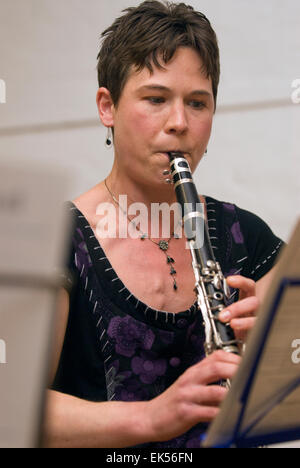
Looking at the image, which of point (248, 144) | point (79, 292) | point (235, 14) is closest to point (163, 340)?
point (79, 292)

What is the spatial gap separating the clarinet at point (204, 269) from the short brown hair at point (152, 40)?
7.5 inches

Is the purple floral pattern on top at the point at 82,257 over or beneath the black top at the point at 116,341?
over

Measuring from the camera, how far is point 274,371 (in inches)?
23.4

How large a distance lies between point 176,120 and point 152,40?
6.4 inches

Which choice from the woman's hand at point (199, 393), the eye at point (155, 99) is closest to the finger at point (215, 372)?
the woman's hand at point (199, 393)

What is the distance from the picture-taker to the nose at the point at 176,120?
1115 millimetres

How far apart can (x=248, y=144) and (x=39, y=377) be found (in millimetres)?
1697

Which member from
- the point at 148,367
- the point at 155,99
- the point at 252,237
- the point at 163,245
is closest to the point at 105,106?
the point at 155,99

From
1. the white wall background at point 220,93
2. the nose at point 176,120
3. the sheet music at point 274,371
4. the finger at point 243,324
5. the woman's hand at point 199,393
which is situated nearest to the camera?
the sheet music at point 274,371

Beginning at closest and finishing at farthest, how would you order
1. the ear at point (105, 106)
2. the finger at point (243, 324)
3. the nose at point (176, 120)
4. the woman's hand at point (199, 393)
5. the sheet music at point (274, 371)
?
1. the sheet music at point (274, 371)
2. the woman's hand at point (199, 393)
3. the finger at point (243, 324)
4. the nose at point (176, 120)
5. the ear at point (105, 106)

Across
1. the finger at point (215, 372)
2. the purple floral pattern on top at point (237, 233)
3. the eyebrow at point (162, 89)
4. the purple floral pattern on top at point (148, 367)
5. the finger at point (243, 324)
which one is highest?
the eyebrow at point (162, 89)

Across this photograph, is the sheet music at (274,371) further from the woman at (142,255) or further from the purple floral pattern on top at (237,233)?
the purple floral pattern on top at (237,233)

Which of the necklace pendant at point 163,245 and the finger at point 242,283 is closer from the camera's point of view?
the finger at point 242,283

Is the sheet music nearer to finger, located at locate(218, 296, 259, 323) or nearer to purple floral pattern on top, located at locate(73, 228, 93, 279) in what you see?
finger, located at locate(218, 296, 259, 323)
